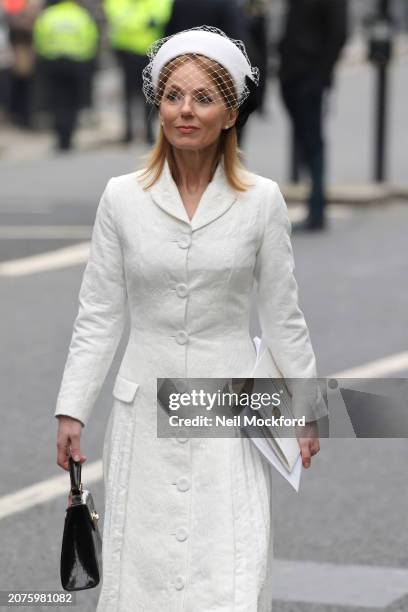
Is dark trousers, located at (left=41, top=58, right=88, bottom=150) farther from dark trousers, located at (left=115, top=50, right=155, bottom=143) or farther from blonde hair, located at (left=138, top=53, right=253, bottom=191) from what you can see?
blonde hair, located at (left=138, top=53, right=253, bottom=191)

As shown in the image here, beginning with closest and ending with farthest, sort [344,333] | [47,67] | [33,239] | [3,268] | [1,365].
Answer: [1,365] < [344,333] < [3,268] < [33,239] < [47,67]

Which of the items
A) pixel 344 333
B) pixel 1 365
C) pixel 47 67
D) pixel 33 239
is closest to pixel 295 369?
pixel 1 365

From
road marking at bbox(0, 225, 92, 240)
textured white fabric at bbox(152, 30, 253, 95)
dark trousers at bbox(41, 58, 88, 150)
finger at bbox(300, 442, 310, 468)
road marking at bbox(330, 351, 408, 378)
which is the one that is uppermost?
textured white fabric at bbox(152, 30, 253, 95)

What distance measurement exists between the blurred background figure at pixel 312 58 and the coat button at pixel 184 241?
32.1 ft

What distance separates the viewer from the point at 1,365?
966 centimetres

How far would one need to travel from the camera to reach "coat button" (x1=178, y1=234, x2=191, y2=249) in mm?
4418

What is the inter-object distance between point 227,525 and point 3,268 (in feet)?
28.3

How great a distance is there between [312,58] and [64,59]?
7.91 meters

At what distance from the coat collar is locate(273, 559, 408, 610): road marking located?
6.18ft

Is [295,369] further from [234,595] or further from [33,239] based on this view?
[33,239]

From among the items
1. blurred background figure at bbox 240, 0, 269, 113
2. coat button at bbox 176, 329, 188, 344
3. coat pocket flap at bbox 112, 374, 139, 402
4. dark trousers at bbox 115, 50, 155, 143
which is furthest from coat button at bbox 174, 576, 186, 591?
dark trousers at bbox 115, 50, 155, 143

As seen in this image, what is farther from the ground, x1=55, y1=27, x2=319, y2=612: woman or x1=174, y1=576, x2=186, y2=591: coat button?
x1=55, y1=27, x2=319, y2=612: woman

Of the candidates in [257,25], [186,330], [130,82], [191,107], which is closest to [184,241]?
[186,330]

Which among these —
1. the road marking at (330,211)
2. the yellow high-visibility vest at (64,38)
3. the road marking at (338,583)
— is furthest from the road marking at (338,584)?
the yellow high-visibility vest at (64,38)
